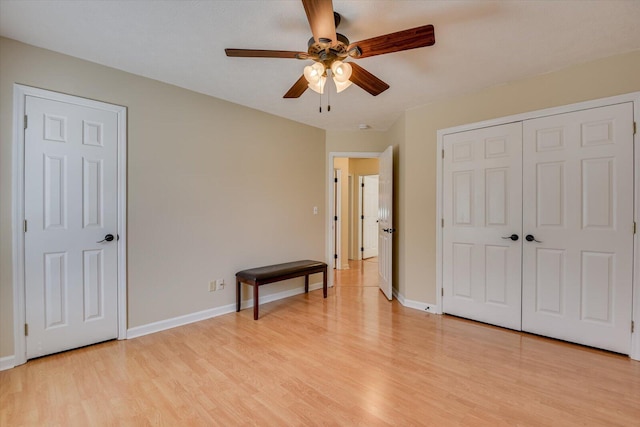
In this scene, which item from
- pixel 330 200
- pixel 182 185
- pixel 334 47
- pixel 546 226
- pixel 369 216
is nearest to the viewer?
pixel 334 47

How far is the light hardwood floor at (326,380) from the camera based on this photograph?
176cm

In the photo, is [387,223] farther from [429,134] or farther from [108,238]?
[108,238]

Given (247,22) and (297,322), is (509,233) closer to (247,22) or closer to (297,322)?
(297,322)

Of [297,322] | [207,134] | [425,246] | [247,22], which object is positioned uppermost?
[247,22]

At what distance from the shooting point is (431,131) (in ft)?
11.7

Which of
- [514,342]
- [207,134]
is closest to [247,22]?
[207,134]

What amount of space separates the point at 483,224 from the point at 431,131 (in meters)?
1.23

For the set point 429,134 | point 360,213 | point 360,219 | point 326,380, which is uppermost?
point 429,134

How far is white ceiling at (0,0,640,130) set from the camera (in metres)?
1.90

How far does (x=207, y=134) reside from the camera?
11.0 feet

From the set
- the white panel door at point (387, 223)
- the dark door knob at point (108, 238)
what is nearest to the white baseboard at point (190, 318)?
the dark door knob at point (108, 238)

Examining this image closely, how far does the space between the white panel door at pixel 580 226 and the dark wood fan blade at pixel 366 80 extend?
170 centimetres

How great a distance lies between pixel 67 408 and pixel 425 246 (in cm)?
345

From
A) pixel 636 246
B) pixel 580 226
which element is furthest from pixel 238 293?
pixel 636 246
